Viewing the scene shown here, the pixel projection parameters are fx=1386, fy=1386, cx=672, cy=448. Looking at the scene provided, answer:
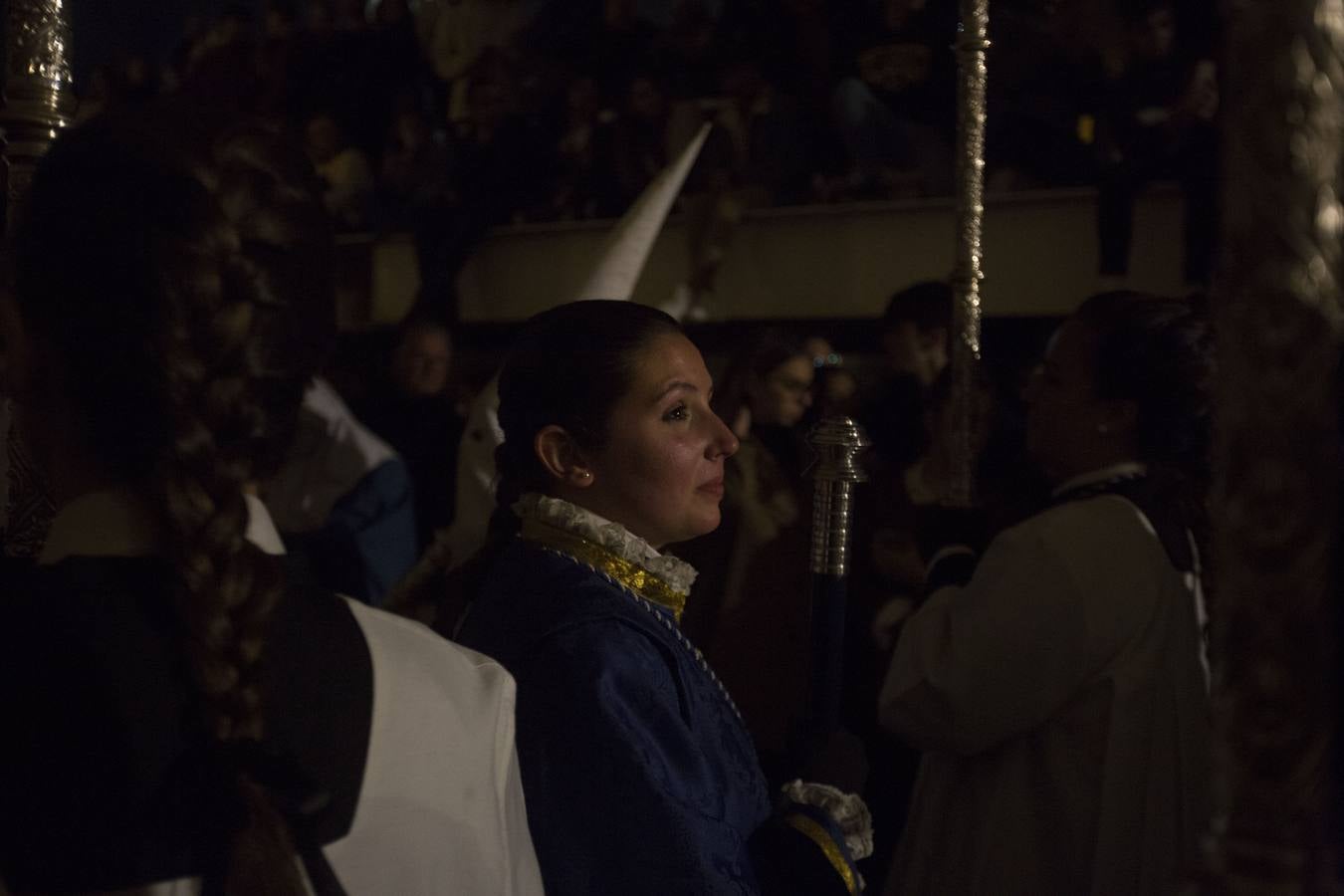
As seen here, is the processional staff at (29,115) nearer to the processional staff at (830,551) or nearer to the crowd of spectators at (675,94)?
the processional staff at (830,551)

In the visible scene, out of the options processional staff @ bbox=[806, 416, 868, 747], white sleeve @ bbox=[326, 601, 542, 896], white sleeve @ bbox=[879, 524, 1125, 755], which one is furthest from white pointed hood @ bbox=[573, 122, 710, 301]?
white sleeve @ bbox=[326, 601, 542, 896]

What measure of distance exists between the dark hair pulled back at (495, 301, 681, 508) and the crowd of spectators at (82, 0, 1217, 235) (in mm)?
3258

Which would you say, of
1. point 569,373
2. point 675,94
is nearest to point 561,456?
point 569,373

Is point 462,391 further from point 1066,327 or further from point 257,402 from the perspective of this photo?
point 257,402

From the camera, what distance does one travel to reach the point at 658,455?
175 cm

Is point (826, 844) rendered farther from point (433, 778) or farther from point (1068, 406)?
point (1068, 406)

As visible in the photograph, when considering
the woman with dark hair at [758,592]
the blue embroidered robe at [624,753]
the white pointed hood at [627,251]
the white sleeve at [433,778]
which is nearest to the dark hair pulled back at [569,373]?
the blue embroidered robe at [624,753]

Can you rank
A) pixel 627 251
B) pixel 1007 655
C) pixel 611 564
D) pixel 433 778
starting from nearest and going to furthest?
pixel 433 778 → pixel 611 564 → pixel 1007 655 → pixel 627 251

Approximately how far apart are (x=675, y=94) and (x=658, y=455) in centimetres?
565

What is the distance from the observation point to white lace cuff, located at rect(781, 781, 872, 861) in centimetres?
163

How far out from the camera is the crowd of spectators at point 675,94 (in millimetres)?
5602

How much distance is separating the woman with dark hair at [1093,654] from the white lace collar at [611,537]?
580 mm

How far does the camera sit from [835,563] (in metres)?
1.67

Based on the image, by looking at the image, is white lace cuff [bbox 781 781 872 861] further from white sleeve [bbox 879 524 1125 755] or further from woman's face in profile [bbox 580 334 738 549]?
white sleeve [bbox 879 524 1125 755]
